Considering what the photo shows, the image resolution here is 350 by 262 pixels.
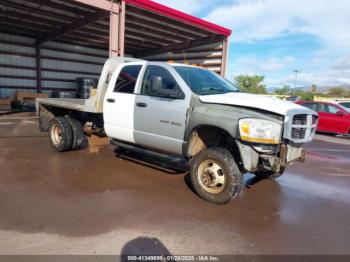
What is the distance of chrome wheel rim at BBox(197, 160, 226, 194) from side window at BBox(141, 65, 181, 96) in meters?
1.38

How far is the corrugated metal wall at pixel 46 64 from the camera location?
65.6 feet

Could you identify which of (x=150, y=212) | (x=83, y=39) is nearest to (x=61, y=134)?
(x=150, y=212)

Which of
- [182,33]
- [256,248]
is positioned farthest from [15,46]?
[256,248]

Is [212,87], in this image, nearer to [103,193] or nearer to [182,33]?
[103,193]

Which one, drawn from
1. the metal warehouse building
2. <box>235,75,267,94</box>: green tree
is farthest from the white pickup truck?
<box>235,75,267,94</box>: green tree

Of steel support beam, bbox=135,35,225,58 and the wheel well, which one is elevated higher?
steel support beam, bbox=135,35,225,58

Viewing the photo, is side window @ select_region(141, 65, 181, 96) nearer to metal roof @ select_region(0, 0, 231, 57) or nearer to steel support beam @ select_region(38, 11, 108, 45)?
metal roof @ select_region(0, 0, 231, 57)

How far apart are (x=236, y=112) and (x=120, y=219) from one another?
2171 millimetres

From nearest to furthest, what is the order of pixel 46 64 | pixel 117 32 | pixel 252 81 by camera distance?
pixel 117 32, pixel 46 64, pixel 252 81

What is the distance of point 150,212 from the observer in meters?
4.15

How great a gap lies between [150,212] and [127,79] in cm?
294

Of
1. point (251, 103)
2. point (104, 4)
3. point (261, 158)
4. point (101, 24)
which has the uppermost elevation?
point (101, 24)

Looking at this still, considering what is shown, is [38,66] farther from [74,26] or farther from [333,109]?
[333,109]

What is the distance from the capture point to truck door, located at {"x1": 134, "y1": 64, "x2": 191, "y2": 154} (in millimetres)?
4973
